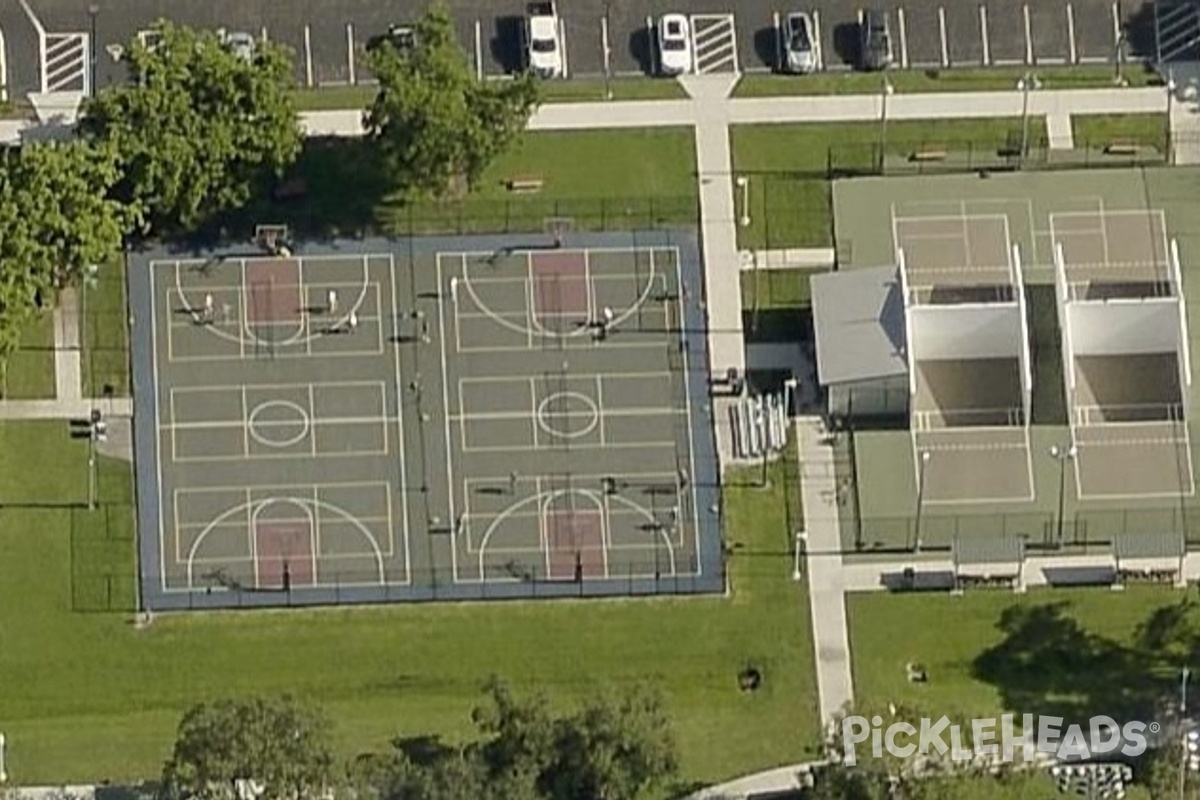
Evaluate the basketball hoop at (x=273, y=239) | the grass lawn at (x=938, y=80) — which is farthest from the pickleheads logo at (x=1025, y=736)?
the basketball hoop at (x=273, y=239)

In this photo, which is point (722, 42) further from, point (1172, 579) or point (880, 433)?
point (1172, 579)

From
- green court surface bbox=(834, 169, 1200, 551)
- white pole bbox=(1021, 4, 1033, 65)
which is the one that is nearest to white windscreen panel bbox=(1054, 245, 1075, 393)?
green court surface bbox=(834, 169, 1200, 551)

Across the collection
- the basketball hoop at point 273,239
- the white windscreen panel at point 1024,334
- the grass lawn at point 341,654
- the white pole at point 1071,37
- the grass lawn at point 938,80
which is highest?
the white pole at point 1071,37

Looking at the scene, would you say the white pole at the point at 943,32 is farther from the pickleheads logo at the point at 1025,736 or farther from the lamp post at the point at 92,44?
the lamp post at the point at 92,44

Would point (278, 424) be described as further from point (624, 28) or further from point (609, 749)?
point (624, 28)

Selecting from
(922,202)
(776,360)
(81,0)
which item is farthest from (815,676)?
(81,0)

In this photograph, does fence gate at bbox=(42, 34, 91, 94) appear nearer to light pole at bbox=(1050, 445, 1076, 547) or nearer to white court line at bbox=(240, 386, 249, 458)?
white court line at bbox=(240, 386, 249, 458)
